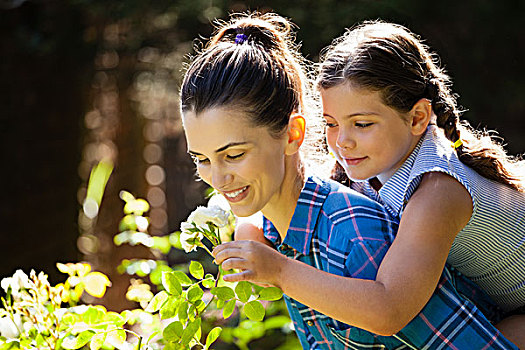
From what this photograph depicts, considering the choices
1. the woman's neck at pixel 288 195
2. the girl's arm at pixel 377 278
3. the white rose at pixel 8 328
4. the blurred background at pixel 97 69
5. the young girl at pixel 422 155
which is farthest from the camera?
the blurred background at pixel 97 69

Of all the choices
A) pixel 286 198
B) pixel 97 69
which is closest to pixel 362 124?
pixel 286 198

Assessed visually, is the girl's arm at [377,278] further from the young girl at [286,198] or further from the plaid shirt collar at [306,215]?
the plaid shirt collar at [306,215]

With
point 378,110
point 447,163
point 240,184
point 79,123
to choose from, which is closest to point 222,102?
point 240,184

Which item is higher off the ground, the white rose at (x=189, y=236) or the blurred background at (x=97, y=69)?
the blurred background at (x=97, y=69)

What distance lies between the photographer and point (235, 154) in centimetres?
137

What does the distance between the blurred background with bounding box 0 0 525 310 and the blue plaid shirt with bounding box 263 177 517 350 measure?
192 centimetres

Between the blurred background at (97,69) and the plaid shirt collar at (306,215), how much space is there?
6.14 feet

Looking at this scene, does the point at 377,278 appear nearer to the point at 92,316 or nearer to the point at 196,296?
the point at 196,296

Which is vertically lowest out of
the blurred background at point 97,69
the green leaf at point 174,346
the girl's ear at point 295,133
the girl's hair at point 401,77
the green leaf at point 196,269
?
the green leaf at point 174,346

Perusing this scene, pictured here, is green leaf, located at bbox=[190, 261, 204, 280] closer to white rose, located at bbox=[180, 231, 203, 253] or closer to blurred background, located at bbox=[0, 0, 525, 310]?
white rose, located at bbox=[180, 231, 203, 253]

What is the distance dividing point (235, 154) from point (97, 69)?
2.81 meters

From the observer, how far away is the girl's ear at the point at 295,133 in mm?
1462

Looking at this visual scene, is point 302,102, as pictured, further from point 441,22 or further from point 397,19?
point 441,22

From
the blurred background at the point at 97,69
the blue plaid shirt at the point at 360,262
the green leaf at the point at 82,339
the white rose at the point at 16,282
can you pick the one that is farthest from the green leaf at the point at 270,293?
the blurred background at the point at 97,69
